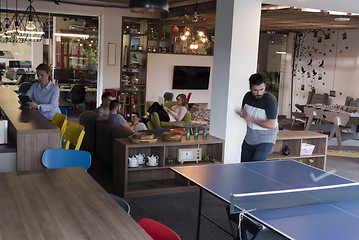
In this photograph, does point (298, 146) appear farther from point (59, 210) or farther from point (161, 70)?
point (161, 70)

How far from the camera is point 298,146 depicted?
296 inches

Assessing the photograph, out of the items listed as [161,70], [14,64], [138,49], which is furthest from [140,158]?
[14,64]

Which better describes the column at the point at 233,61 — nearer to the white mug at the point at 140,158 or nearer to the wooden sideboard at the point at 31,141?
the white mug at the point at 140,158

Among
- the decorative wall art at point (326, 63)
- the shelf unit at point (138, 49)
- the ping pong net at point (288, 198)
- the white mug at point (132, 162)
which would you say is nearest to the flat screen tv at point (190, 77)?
the shelf unit at point (138, 49)

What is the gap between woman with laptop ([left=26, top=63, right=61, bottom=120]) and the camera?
6.27 meters

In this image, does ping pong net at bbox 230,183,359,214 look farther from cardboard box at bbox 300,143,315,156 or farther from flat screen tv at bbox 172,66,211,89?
flat screen tv at bbox 172,66,211,89

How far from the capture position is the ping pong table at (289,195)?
9.48 feet

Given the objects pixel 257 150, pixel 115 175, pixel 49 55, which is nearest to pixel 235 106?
pixel 257 150

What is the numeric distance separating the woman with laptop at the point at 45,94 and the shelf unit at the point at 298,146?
3.44 metres

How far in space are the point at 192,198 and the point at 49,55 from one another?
10733mm

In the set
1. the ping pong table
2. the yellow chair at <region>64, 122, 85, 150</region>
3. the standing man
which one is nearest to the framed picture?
the yellow chair at <region>64, 122, 85, 150</region>

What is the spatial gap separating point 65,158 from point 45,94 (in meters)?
2.49

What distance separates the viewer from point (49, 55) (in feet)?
50.2

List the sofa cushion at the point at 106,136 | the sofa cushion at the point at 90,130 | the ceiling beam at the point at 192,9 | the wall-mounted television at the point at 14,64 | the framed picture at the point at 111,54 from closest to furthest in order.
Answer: the sofa cushion at the point at 106,136, the sofa cushion at the point at 90,130, the ceiling beam at the point at 192,9, the framed picture at the point at 111,54, the wall-mounted television at the point at 14,64
